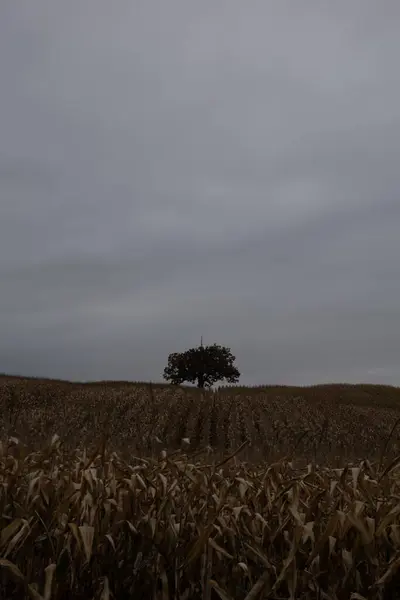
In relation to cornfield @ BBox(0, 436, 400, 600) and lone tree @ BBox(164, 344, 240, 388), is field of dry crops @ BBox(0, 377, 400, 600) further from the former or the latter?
lone tree @ BBox(164, 344, 240, 388)

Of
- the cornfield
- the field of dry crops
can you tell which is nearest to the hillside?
the field of dry crops

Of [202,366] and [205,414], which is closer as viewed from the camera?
[205,414]

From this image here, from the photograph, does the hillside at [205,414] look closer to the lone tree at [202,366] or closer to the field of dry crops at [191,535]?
the field of dry crops at [191,535]

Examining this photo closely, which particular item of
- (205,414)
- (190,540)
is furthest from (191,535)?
(205,414)

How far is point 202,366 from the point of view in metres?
53.1

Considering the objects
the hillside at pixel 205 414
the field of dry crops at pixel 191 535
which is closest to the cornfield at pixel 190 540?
the field of dry crops at pixel 191 535

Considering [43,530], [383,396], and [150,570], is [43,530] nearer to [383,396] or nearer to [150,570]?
[150,570]

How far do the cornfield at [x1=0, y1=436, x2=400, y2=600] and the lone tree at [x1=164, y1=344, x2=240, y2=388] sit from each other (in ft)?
164

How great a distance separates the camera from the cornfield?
9.14 feet

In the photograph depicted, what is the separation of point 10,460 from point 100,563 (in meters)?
0.96

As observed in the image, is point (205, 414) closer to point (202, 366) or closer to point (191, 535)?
point (191, 535)

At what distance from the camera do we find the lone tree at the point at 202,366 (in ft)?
175

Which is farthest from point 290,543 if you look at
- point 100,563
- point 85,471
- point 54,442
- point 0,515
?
point 54,442

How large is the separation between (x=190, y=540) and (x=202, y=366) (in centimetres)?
5041
